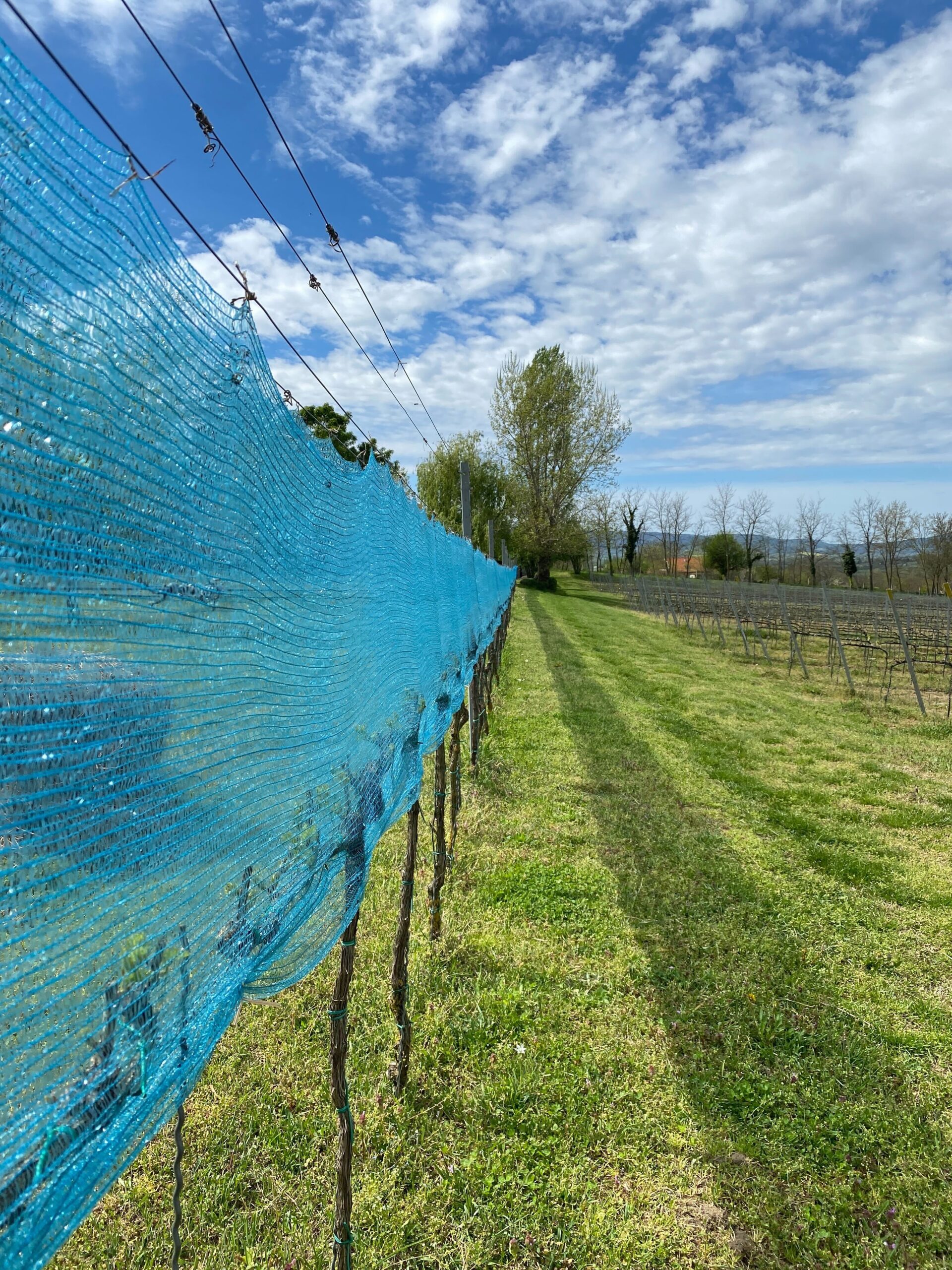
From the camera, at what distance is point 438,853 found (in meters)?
3.62

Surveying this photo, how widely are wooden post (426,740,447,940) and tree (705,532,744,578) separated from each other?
5026 centimetres

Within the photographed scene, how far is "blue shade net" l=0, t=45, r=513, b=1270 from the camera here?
32.6 inches

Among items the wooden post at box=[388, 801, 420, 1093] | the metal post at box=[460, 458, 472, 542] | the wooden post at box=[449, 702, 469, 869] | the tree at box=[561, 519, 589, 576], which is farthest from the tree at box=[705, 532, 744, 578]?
the wooden post at box=[388, 801, 420, 1093]

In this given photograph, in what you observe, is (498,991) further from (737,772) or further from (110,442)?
(737,772)

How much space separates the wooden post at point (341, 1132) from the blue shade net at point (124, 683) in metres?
0.21

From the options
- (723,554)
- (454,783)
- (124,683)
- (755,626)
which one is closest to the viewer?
(124,683)

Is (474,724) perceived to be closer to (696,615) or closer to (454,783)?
(454,783)

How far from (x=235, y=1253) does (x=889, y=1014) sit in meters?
2.69

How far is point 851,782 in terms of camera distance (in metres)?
6.20

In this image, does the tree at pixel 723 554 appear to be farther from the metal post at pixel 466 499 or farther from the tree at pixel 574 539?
the metal post at pixel 466 499

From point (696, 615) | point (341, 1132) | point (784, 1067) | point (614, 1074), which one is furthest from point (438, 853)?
point (696, 615)

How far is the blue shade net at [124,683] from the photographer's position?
0.83 m

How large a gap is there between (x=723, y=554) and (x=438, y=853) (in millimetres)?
51716

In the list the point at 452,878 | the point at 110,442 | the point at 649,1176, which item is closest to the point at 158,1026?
the point at 110,442
